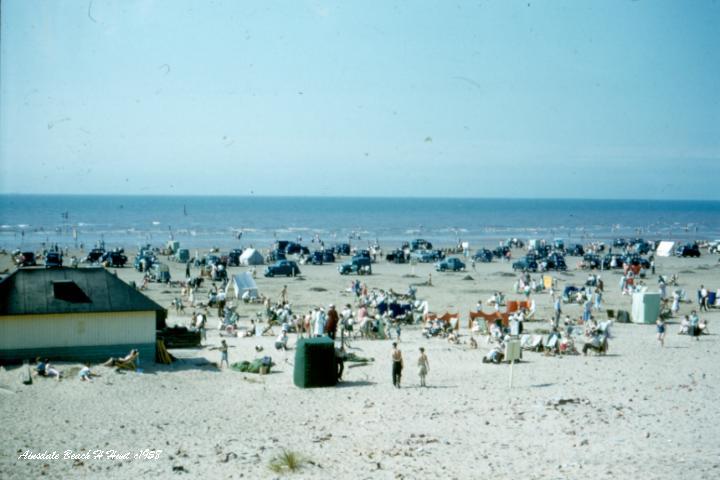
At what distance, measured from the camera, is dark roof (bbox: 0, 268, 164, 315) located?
56.5 feet

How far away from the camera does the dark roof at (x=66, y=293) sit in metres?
17.2

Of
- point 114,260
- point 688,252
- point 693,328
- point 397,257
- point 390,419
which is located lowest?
point 114,260

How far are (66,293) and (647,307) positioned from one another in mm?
19373

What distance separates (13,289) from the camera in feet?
57.2

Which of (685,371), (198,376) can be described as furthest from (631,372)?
(198,376)

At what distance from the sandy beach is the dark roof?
1569 mm

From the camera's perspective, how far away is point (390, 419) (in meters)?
13.8

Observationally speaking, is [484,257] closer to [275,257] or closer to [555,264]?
[555,264]

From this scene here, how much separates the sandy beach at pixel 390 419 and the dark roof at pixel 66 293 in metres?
1.57

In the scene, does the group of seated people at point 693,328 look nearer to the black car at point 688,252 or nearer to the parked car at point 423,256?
the parked car at point 423,256

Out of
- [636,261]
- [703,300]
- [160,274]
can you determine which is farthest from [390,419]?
[636,261]

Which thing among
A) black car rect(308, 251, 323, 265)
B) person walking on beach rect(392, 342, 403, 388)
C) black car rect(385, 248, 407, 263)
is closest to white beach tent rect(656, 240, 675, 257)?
black car rect(385, 248, 407, 263)

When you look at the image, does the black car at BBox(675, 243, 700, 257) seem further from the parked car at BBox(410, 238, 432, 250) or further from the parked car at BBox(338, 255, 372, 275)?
the parked car at BBox(338, 255, 372, 275)

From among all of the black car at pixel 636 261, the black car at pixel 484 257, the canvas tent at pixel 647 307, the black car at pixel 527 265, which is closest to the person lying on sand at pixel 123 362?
the canvas tent at pixel 647 307
